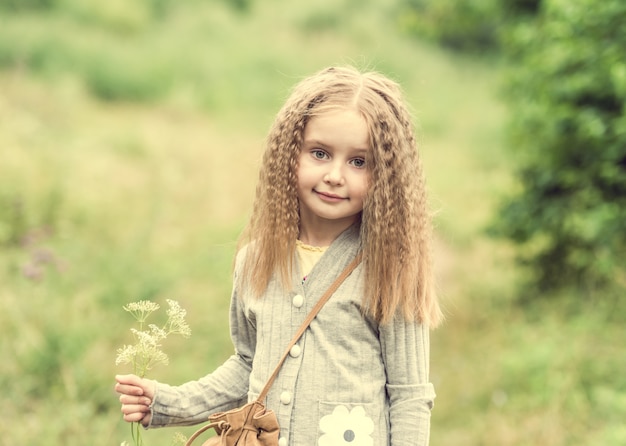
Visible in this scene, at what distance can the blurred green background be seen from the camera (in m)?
4.43

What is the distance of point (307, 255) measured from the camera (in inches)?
88.6

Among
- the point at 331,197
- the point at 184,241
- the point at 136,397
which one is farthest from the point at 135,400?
the point at 184,241

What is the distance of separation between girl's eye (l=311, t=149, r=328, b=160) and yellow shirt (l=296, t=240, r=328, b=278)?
0.80ft

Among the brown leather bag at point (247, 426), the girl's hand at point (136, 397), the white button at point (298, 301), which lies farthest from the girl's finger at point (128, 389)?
the white button at point (298, 301)

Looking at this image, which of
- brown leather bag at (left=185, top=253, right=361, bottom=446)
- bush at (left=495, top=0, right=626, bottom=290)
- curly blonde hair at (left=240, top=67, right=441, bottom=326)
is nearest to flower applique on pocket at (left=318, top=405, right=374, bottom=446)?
brown leather bag at (left=185, top=253, right=361, bottom=446)

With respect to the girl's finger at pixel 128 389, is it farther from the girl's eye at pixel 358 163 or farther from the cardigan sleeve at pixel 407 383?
the girl's eye at pixel 358 163

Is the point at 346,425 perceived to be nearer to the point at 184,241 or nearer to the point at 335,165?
the point at 335,165

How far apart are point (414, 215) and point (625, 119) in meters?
2.27

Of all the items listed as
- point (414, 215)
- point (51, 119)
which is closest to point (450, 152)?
point (51, 119)

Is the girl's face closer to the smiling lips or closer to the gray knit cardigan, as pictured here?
the smiling lips

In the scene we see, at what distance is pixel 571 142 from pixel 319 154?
3749 mm

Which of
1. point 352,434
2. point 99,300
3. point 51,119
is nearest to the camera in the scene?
point 352,434

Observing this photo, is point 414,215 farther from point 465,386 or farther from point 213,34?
point 213,34

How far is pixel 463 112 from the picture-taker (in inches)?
745
